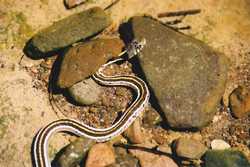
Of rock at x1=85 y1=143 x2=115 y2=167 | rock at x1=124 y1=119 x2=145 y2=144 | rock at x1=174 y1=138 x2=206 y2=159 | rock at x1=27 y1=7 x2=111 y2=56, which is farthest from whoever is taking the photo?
rock at x1=27 y1=7 x2=111 y2=56

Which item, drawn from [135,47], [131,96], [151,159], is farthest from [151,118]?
[135,47]

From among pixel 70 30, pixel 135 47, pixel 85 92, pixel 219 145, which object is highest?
pixel 70 30

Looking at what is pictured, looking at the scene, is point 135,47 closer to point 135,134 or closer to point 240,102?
point 135,134

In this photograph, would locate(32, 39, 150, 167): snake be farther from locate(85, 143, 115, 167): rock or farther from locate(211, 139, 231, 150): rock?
locate(211, 139, 231, 150): rock

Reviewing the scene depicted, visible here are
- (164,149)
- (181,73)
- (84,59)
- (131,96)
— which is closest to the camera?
(164,149)

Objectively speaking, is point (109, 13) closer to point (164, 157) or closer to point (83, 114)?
point (83, 114)

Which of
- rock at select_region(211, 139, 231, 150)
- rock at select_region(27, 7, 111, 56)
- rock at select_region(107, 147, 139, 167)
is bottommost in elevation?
rock at select_region(211, 139, 231, 150)

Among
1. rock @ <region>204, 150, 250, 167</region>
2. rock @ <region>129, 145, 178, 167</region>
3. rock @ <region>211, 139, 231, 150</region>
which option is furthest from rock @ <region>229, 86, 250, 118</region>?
rock @ <region>129, 145, 178, 167</region>
